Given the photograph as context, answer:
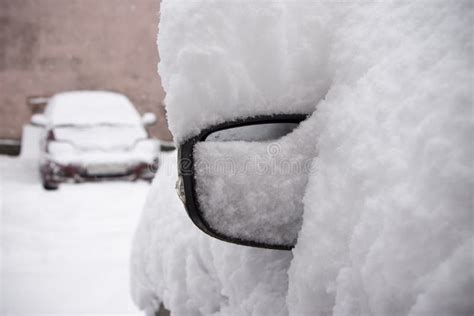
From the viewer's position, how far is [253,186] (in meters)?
0.97

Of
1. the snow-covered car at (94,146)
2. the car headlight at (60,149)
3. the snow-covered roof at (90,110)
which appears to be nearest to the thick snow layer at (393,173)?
the snow-covered car at (94,146)

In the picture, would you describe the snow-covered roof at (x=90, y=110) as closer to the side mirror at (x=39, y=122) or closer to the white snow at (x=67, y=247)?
→ the side mirror at (x=39, y=122)

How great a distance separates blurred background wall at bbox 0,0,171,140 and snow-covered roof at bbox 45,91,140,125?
9.05 feet

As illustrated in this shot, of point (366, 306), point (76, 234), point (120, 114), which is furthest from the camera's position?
point (120, 114)

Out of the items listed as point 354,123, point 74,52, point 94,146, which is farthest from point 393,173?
point 74,52

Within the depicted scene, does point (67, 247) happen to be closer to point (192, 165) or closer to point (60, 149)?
point (60, 149)

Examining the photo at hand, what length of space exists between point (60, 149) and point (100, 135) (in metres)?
0.56

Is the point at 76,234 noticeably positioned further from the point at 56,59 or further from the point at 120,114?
the point at 56,59

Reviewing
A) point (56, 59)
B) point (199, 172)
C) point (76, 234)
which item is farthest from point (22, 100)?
point (199, 172)

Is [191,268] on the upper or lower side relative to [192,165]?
lower

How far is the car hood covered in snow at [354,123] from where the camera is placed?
61cm

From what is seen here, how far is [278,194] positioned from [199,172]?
19 cm

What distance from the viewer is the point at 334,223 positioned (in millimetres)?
809

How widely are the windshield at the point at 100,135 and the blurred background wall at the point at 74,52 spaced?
3.81 metres
